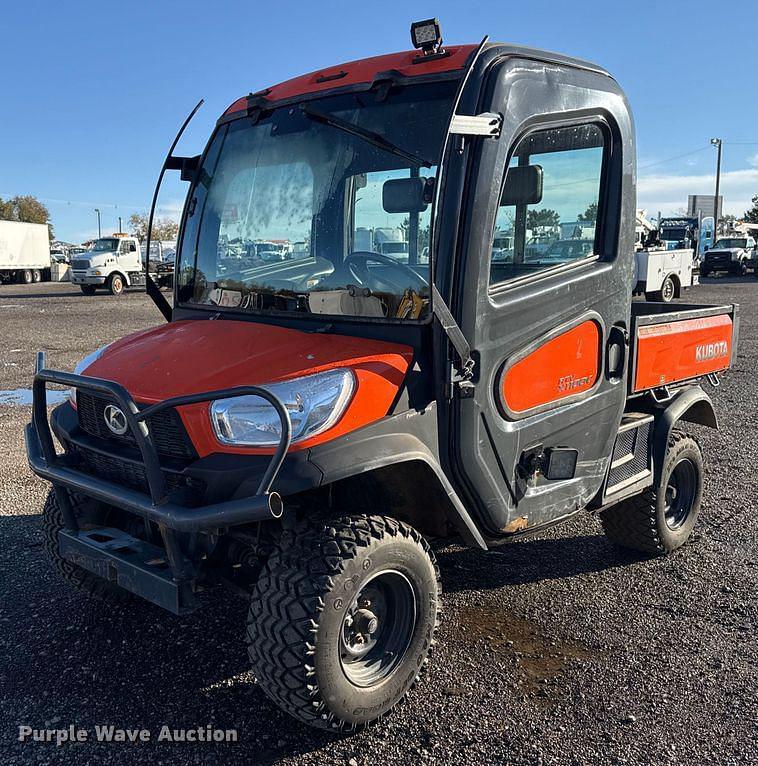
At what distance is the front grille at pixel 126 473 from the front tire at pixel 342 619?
372mm

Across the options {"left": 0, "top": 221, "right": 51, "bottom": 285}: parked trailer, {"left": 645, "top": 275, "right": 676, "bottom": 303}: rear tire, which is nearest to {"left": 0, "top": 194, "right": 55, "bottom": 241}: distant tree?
{"left": 0, "top": 221, "right": 51, "bottom": 285}: parked trailer

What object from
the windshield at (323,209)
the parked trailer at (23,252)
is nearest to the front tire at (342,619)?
the windshield at (323,209)

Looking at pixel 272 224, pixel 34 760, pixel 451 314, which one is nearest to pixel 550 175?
pixel 451 314

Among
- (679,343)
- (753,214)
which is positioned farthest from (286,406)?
(753,214)

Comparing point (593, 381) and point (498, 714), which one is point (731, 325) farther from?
point (498, 714)

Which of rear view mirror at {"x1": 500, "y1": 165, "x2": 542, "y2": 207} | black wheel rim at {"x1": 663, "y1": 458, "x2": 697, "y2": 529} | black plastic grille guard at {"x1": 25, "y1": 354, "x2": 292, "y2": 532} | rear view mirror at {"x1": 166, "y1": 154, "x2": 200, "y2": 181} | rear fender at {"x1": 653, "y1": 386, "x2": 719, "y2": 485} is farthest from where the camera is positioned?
black wheel rim at {"x1": 663, "y1": 458, "x2": 697, "y2": 529}

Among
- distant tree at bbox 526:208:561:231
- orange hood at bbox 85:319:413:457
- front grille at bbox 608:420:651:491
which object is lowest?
front grille at bbox 608:420:651:491

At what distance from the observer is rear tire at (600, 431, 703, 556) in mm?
4379

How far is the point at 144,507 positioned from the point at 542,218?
6.88 ft

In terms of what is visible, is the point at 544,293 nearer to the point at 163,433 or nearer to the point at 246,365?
the point at 246,365

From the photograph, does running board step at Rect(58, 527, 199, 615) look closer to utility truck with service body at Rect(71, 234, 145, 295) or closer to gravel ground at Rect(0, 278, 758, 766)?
Result: gravel ground at Rect(0, 278, 758, 766)

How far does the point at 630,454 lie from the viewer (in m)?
4.18

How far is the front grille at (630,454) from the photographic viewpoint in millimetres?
4059

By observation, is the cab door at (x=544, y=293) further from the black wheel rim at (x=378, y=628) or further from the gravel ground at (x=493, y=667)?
the gravel ground at (x=493, y=667)
